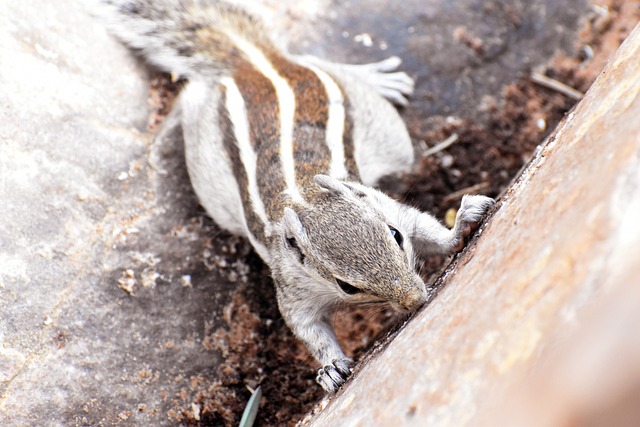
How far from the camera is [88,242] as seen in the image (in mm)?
3273

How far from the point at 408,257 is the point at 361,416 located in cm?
90

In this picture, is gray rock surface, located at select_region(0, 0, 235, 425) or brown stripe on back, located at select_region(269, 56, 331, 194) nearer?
gray rock surface, located at select_region(0, 0, 235, 425)

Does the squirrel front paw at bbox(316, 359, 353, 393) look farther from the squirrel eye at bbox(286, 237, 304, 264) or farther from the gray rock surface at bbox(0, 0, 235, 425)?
the gray rock surface at bbox(0, 0, 235, 425)

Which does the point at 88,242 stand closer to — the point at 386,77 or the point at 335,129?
the point at 335,129

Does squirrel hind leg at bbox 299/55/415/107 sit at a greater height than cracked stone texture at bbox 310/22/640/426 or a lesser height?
lesser

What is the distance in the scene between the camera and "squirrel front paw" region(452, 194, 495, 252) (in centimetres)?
279

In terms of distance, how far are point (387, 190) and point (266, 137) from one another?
3.78 ft

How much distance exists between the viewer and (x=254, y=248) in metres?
3.62

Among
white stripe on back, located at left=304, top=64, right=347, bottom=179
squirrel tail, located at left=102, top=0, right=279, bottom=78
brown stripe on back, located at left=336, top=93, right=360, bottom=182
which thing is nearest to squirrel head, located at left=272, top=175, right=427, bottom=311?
white stripe on back, located at left=304, top=64, right=347, bottom=179

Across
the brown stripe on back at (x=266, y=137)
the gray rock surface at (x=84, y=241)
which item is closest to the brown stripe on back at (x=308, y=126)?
the brown stripe on back at (x=266, y=137)

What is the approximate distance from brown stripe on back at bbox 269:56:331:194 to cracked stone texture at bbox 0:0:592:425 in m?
0.80

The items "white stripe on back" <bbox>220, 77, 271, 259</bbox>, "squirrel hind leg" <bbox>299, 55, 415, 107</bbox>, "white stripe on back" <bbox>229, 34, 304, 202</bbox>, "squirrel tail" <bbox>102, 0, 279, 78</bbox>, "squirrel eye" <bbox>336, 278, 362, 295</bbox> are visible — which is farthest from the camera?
"squirrel hind leg" <bbox>299, 55, 415, 107</bbox>

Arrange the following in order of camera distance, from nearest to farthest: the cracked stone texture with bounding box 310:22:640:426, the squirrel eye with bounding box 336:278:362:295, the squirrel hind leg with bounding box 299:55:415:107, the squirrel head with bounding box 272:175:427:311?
the cracked stone texture with bounding box 310:22:640:426 → the squirrel head with bounding box 272:175:427:311 → the squirrel eye with bounding box 336:278:362:295 → the squirrel hind leg with bounding box 299:55:415:107

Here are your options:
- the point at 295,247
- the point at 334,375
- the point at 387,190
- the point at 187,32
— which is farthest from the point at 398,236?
the point at 187,32
